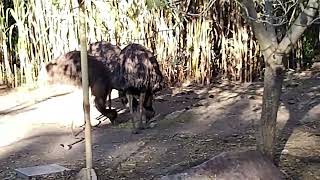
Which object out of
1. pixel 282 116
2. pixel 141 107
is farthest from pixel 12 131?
pixel 282 116

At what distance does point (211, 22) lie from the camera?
9.42m

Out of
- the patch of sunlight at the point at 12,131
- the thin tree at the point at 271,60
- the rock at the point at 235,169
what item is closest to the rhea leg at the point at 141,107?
the patch of sunlight at the point at 12,131

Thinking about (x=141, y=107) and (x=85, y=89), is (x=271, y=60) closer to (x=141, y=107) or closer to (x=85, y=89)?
(x=85, y=89)

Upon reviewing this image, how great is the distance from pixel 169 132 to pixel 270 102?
188cm

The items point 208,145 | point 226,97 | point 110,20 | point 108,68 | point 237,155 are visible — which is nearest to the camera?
point 237,155

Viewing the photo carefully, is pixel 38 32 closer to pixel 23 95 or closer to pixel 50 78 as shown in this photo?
pixel 23 95

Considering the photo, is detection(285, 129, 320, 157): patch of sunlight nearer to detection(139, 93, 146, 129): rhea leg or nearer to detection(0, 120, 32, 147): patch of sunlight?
detection(139, 93, 146, 129): rhea leg

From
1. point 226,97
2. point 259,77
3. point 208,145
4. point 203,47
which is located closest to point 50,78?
point 208,145

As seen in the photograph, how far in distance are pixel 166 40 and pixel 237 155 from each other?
17.2 feet

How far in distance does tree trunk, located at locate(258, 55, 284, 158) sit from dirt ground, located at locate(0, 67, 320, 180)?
0.27 meters

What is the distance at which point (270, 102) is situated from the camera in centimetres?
439

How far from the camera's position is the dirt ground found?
4.87 m

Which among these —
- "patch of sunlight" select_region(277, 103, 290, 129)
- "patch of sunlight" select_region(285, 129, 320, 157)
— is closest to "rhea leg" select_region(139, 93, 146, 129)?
"patch of sunlight" select_region(277, 103, 290, 129)

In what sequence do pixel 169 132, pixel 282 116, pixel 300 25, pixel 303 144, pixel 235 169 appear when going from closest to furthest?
pixel 235 169, pixel 300 25, pixel 303 144, pixel 169 132, pixel 282 116
